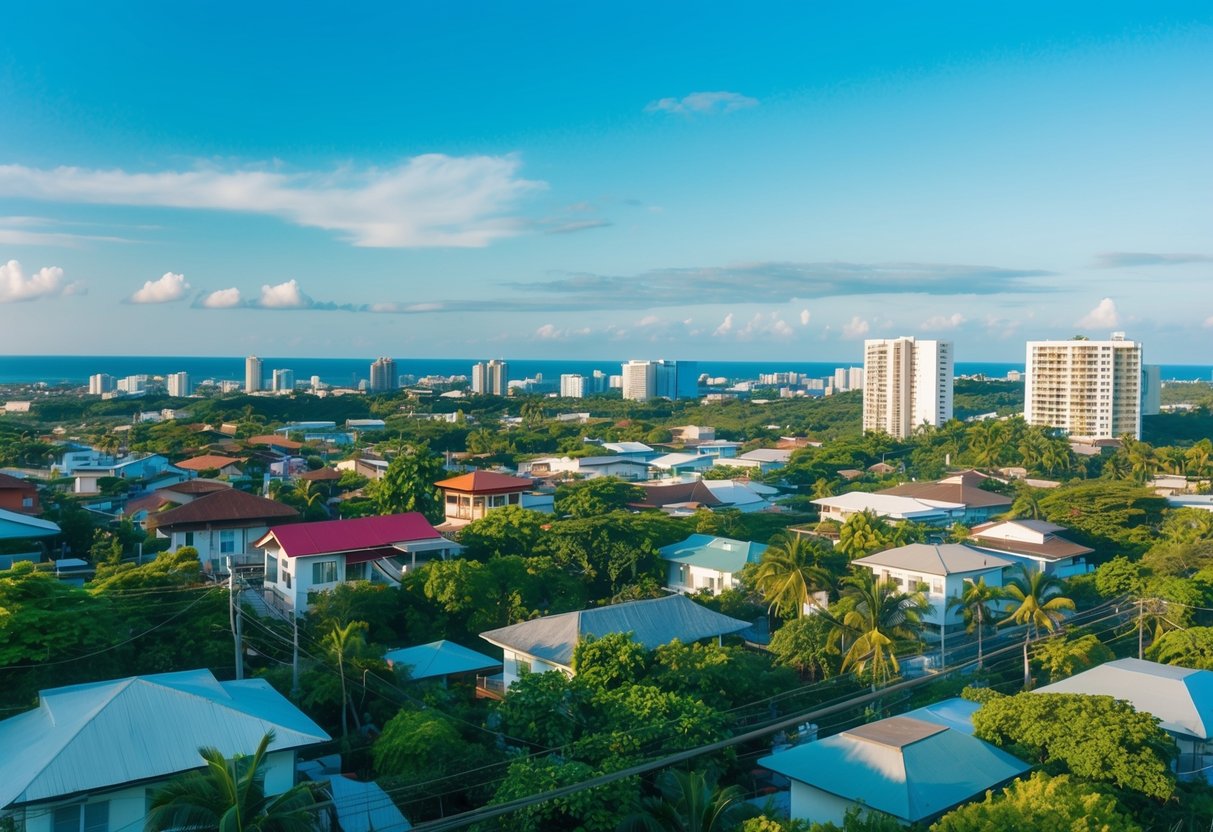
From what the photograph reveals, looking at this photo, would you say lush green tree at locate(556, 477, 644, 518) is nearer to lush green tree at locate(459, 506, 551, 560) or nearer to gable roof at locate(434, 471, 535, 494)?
gable roof at locate(434, 471, 535, 494)

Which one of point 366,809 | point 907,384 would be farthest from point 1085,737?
point 907,384

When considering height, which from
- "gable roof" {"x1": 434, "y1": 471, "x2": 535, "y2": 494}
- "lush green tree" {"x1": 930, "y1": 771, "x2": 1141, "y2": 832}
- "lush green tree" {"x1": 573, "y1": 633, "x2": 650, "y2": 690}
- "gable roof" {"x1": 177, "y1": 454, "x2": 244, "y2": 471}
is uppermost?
"gable roof" {"x1": 434, "y1": 471, "x2": 535, "y2": 494}

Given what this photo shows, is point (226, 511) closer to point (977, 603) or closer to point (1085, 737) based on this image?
point (977, 603)

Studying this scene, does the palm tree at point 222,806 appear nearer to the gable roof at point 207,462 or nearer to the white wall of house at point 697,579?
the white wall of house at point 697,579

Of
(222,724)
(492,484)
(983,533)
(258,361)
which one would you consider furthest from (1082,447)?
(258,361)

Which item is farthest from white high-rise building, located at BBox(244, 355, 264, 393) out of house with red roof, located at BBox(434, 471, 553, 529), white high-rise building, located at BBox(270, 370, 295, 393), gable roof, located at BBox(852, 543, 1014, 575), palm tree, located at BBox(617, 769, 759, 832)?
palm tree, located at BBox(617, 769, 759, 832)

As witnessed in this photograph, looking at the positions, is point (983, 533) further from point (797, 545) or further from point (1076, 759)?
point (1076, 759)
